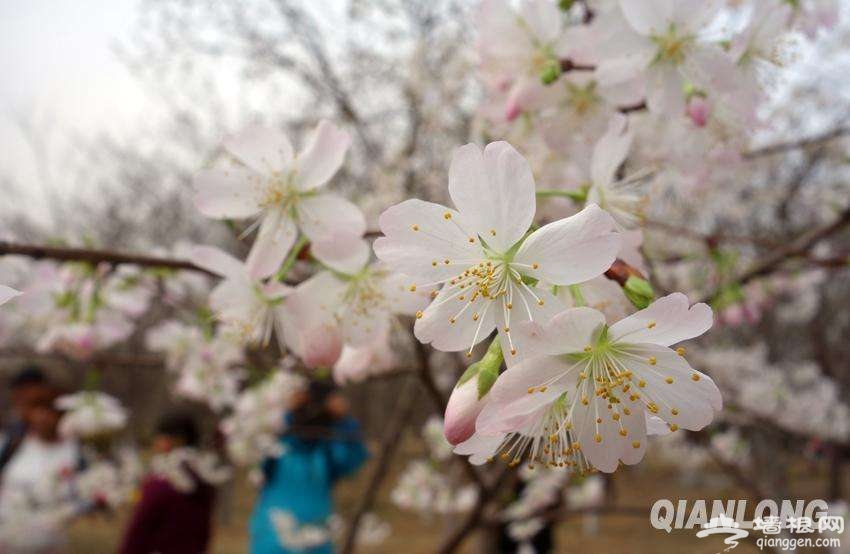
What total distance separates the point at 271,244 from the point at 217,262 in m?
0.10

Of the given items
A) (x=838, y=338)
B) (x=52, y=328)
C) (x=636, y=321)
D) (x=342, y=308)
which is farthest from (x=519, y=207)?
(x=838, y=338)

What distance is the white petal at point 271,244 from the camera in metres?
0.97

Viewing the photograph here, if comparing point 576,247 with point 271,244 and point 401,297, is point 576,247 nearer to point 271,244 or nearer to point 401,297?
point 401,297

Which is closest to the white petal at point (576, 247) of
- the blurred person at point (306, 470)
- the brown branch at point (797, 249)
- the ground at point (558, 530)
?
the brown branch at point (797, 249)

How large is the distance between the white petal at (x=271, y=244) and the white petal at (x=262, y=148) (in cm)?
8

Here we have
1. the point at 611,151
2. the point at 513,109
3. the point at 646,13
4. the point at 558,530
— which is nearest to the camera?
the point at 611,151

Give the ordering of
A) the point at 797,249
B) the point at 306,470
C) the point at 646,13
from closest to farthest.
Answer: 1. the point at 646,13
2. the point at 797,249
3. the point at 306,470

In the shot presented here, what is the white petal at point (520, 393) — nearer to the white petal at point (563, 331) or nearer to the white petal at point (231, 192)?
the white petal at point (563, 331)

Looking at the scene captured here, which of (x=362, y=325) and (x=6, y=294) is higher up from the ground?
(x=6, y=294)

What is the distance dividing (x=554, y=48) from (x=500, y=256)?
2.29ft

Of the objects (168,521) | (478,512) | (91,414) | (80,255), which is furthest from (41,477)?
(80,255)

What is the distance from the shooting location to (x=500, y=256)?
74 cm

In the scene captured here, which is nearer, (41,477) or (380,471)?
(380,471)

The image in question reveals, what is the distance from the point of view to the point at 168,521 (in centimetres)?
354
